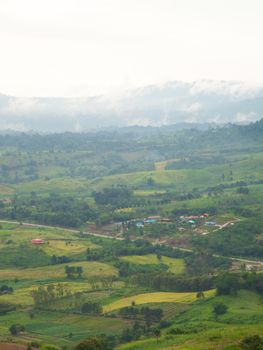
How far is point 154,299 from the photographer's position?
84750 mm

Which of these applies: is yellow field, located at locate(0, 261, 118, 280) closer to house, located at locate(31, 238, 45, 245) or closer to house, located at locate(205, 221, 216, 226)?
house, located at locate(31, 238, 45, 245)

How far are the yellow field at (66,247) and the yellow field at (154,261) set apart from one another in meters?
9.90

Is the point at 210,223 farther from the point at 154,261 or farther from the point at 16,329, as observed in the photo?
the point at 16,329

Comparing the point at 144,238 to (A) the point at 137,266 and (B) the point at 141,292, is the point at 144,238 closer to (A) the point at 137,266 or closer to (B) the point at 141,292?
(A) the point at 137,266

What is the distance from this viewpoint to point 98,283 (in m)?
96.9

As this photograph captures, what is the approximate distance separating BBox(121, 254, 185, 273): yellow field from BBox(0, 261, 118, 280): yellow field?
584 cm

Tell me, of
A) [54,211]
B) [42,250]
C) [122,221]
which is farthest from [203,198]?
[42,250]

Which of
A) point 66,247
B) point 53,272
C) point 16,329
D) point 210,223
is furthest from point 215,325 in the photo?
point 210,223

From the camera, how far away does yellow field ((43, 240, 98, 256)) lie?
389 feet

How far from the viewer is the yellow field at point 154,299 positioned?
272 feet

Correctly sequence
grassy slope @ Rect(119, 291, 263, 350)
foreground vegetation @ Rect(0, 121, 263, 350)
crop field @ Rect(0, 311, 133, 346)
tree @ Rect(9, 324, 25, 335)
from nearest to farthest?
grassy slope @ Rect(119, 291, 263, 350) < foreground vegetation @ Rect(0, 121, 263, 350) < crop field @ Rect(0, 311, 133, 346) < tree @ Rect(9, 324, 25, 335)

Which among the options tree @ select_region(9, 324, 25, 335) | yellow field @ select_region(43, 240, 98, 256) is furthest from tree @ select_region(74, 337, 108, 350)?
yellow field @ select_region(43, 240, 98, 256)

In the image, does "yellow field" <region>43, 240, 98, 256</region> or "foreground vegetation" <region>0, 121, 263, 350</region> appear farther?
Result: "yellow field" <region>43, 240, 98, 256</region>

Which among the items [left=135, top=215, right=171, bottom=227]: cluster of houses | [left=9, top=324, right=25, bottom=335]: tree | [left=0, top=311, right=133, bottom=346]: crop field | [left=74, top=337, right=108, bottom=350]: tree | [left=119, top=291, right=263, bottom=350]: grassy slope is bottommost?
[left=0, top=311, right=133, bottom=346]: crop field
